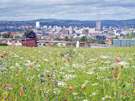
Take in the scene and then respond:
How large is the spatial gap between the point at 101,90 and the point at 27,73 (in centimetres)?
168

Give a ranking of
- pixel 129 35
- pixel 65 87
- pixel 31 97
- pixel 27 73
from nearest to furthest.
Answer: pixel 31 97 < pixel 65 87 < pixel 27 73 < pixel 129 35

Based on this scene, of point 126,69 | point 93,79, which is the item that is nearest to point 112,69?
point 126,69

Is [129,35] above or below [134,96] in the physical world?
above

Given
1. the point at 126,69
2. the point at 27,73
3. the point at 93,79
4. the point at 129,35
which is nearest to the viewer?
the point at 93,79

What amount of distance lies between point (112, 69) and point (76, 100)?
5.40 feet

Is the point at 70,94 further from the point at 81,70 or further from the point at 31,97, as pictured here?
the point at 81,70

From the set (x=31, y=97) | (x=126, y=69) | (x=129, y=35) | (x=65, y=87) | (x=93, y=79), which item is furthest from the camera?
(x=129, y=35)

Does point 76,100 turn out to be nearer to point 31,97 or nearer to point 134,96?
point 31,97

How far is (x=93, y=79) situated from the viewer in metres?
3.33

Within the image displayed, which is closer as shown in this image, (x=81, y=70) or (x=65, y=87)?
(x=65, y=87)

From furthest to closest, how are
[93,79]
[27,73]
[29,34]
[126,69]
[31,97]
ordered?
→ [29,34] < [126,69] < [27,73] < [93,79] < [31,97]

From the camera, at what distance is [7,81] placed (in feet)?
9.93

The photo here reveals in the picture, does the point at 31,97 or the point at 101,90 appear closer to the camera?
the point at 31,97

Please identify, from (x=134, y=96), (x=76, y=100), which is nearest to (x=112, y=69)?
(x=134, y=96)
